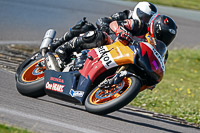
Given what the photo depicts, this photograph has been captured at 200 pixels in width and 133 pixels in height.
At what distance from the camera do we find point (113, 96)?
17.1 ft

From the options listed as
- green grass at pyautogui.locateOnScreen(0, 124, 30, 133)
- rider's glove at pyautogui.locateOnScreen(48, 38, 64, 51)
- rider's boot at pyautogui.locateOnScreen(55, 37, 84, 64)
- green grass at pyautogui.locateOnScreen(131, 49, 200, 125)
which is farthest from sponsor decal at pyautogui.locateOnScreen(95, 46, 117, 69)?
green grass at pyautogui.locateOnScreen(131, 49, 200, 125)

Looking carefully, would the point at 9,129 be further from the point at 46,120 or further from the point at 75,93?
the point at 75,93

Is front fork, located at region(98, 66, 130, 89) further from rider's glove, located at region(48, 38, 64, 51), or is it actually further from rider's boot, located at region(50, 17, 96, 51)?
rider's glove, located at region(48, 38, 64, 51)

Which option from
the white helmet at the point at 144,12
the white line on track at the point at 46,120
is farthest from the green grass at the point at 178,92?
the white line on track at the point at 46,120

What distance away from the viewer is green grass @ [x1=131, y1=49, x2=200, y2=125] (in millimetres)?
8430

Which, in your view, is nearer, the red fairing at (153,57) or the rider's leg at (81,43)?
the red fairing at (153,57)

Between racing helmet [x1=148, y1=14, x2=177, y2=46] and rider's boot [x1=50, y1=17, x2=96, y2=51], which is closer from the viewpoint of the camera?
racing helmet [x1=148, y1=14, x2=177, y2=46]

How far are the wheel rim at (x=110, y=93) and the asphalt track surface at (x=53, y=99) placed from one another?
0.21 m

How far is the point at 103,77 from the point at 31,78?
1.36 metres

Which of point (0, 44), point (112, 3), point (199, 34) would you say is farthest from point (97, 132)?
point (112, 3)

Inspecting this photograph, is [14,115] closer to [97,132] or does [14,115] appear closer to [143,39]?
[97,132]

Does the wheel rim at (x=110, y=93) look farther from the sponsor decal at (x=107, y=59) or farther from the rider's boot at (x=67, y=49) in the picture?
the rider's boot at (x=67, y=49)

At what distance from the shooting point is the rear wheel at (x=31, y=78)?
19.9 ft

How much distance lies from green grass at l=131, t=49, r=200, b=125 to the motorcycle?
268 centimetres
